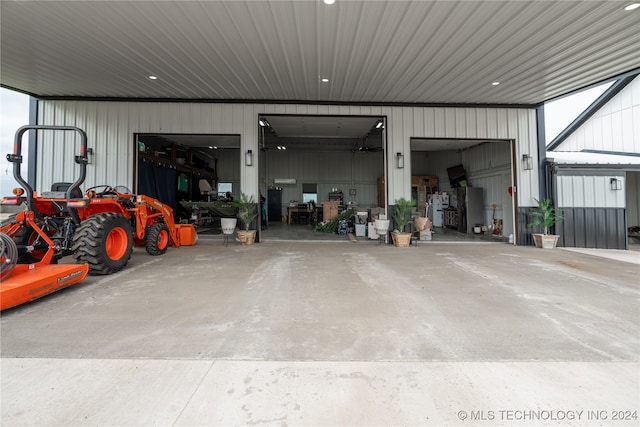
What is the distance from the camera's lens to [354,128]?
10.4 metres

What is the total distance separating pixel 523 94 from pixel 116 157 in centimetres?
999

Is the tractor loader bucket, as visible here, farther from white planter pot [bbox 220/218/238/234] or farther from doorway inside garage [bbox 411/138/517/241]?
doorway inside garage [bbox 411/138/517/241]

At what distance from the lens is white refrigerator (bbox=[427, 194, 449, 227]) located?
1234cm

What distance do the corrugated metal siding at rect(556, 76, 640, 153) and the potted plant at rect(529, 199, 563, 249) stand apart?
345cm

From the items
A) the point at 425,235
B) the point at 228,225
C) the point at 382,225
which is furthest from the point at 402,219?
the point at 228,225

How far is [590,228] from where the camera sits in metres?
6.98

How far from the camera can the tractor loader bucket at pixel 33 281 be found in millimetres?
2348

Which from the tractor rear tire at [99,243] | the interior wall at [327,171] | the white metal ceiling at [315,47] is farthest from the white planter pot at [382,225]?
the interior wall at [327,171]

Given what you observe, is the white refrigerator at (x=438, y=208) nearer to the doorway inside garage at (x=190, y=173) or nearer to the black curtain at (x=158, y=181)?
the doorway inside garage at (x=190, y=173)

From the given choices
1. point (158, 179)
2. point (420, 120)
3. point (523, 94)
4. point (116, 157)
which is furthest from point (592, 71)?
point (158, 179)

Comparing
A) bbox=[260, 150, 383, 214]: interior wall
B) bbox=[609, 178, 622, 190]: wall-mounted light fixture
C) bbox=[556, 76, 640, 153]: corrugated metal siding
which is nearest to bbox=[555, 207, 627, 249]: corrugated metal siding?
bbox=[609, 178, 622, 190]: wall-mounted light fixture

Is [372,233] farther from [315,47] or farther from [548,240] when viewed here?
[315,47]

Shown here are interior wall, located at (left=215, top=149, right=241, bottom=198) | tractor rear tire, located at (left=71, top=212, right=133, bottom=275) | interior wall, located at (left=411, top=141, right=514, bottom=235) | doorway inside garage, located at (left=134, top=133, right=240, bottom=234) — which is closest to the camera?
tractor rear tire, located at (left=71, top=212, right=133, bottom=275)

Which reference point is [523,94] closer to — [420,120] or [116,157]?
[420,120]
